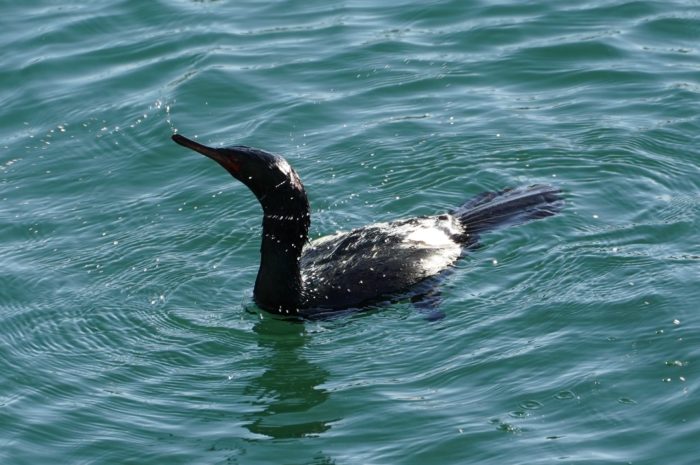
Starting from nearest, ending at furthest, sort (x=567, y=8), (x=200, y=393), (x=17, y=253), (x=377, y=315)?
(x=200, y=393) < (x=377, y=315) < (x=17, y=253) < (x=567, y=8)

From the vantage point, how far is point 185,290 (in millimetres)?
10578

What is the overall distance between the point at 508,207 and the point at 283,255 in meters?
2.14

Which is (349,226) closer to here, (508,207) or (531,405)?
(508,207)

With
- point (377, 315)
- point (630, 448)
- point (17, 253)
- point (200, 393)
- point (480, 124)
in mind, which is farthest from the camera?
point (480, 124)

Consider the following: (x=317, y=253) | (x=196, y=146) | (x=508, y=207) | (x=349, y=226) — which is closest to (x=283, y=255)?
(x=317, y=253)

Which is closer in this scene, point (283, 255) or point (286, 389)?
point (286, 389)

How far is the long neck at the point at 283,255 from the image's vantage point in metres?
9.96

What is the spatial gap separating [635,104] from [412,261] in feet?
11.9

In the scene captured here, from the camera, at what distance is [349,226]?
11.4m

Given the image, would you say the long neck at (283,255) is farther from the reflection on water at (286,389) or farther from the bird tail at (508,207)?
the bird tail at (508,207)

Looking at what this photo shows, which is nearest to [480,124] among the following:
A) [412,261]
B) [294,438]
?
[412,261]

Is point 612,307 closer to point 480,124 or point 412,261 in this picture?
point 412,261

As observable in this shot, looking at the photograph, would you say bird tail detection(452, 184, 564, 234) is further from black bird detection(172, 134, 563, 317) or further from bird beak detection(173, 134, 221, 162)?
bird beak detection(173, 134, 221, 162)

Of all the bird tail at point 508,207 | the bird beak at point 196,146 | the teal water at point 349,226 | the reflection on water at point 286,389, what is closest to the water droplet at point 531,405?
the teal water at point 349,226
